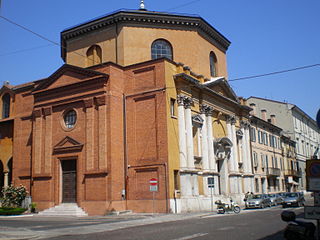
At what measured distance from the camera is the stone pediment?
28203mm

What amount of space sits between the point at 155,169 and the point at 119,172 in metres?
2.62

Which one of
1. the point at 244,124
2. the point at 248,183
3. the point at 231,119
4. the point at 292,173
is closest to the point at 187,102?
the point at 231,119

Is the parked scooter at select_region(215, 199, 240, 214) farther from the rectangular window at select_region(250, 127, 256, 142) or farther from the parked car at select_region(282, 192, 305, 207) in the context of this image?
the rectangular window at select_region(250, 127, 256, 142)

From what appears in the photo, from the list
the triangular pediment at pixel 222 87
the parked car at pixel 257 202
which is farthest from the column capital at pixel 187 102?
the parked car at pixel 257 202

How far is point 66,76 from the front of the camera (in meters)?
30.0

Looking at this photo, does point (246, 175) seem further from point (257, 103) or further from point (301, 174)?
point (301, 174)

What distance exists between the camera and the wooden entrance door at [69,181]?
28.0m

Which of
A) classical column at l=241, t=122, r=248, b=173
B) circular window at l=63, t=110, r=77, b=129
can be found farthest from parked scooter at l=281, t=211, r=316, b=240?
classical column at l=241, t=122, r=248, b=173

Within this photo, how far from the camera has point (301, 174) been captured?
67.0 m

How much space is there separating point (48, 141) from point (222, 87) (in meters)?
16.5

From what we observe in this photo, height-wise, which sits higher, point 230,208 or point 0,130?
point 0,130

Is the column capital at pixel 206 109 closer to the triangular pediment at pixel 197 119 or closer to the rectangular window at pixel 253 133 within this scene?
the triangular pediment at pixel 197 119

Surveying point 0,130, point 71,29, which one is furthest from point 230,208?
point 0,130

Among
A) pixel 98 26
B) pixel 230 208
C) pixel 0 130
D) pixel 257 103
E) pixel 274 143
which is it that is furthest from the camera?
pixel 257 103
